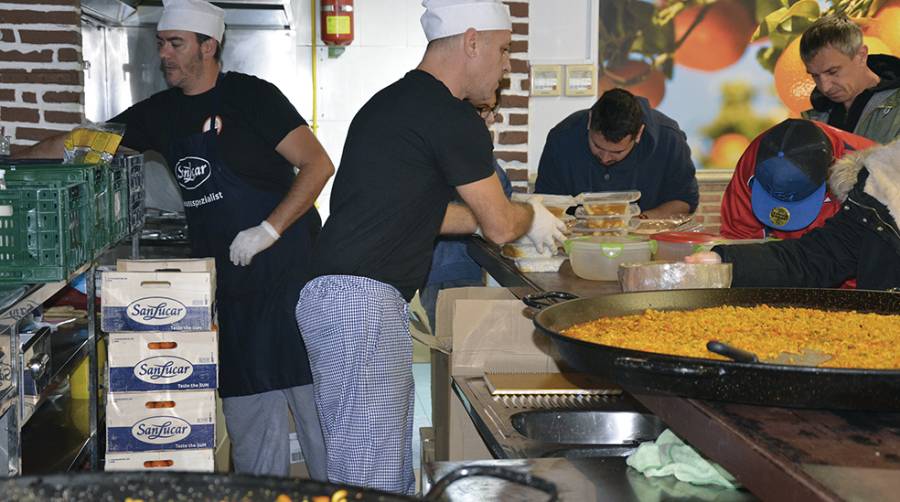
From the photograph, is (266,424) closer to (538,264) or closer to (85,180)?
(85,180)

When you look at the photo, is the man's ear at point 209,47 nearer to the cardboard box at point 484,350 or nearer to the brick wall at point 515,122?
the brick wall at point 515,122

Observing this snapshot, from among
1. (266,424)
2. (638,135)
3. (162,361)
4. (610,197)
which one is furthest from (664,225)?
(162,361)

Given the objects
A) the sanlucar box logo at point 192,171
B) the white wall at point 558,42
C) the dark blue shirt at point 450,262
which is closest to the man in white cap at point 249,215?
the sanlucar box logo at point 192,171

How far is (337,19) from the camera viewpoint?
6301mm

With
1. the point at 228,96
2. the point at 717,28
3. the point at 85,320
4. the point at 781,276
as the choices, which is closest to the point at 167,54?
the point at 228,96

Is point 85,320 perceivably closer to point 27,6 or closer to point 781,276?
point 27,6

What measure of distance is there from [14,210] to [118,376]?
0.75m

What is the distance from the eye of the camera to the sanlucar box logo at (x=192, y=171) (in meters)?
3.81

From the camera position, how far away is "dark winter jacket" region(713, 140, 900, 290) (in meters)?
2.36

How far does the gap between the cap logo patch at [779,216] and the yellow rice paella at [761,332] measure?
1.37 meters

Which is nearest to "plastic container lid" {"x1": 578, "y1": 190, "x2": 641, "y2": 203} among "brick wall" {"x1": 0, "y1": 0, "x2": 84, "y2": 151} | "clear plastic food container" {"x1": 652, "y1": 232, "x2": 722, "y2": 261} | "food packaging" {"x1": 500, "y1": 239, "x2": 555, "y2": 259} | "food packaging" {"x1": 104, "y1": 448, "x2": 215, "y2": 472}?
"clear plastic food container" {"x1": 652, "y1": 232, "x2": 722, "y2": 261}

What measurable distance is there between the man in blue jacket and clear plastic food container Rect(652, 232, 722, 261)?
1015mm

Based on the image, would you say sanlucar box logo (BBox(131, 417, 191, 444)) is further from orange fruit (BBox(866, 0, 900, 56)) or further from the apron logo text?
orange fruit (BBox(866, 0, 900, 56))

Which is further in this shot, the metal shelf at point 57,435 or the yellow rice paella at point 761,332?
the metal shelf at point 57,435
